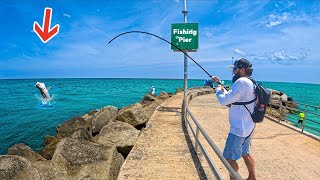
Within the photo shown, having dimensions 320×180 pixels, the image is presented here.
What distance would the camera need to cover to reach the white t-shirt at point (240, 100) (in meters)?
3.25

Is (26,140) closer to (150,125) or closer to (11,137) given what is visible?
(11,137)

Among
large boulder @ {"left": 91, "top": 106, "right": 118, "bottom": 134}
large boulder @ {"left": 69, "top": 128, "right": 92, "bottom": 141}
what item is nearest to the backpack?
large boulder @ {"left": 69, "top": 128, "right": 92, "bottom": 141}

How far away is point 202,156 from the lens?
5.65 meters

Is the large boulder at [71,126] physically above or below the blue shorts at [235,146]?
below

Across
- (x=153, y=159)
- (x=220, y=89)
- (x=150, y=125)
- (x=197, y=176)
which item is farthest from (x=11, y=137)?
(x=220, y=89)

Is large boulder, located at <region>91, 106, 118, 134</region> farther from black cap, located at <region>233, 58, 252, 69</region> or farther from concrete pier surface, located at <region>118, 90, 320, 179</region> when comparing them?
black cap, located at <region>233, 58, 252, 69</region>

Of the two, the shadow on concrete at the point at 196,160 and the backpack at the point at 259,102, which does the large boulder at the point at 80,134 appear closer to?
the shadow on concrete at the point at 196,160

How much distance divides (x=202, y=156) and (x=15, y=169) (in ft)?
12.3

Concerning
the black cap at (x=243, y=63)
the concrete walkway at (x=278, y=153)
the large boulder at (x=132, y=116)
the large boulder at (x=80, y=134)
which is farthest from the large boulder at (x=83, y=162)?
the large boulder at (x=132, y=116)

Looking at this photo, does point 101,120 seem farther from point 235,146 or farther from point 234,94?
point 234,94

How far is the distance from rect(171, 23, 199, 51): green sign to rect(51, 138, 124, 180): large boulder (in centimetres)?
675

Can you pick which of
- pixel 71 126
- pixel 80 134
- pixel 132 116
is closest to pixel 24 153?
pixel 80 134

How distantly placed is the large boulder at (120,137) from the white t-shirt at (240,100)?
444 cm

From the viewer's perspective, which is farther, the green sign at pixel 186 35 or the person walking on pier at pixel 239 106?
the green sign at pixel 186 35
